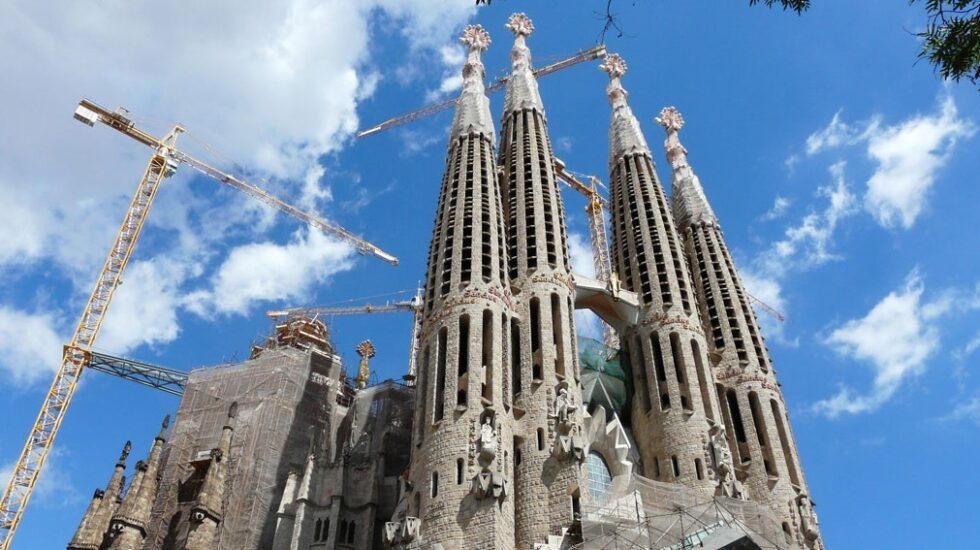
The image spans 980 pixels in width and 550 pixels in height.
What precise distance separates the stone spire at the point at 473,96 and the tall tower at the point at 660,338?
922cm

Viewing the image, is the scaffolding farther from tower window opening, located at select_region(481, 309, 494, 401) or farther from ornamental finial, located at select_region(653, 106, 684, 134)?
ornamental finial, located at select_region(653, 106, 684, 134)

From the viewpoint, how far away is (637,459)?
117 ft

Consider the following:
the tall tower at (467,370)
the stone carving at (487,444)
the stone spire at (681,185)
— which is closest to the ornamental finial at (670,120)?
the stone spire at (681,185)

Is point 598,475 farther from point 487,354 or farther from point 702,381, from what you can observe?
point 702,381

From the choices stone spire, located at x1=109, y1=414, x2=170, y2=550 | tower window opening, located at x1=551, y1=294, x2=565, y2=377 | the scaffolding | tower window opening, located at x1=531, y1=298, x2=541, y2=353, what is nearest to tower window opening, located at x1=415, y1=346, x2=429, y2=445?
tower window opening, located at x1=531, y1=298, x2=541, y2=353

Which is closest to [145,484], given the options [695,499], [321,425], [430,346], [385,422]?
[321,425]

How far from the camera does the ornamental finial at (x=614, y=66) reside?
57.1 meters

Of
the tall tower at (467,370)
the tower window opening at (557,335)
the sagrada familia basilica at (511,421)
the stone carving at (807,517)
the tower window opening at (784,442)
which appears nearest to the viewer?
the tall tower at (467,370)

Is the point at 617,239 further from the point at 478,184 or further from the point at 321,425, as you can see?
the point at 321,425

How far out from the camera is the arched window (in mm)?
31609

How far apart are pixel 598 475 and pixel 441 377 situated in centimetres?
753

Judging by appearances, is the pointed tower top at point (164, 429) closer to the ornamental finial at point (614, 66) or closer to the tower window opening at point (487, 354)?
the tower window opening at point (487, 354)

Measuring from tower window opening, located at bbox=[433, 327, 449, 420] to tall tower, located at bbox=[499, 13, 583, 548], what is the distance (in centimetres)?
305

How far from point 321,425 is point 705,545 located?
2134cm
